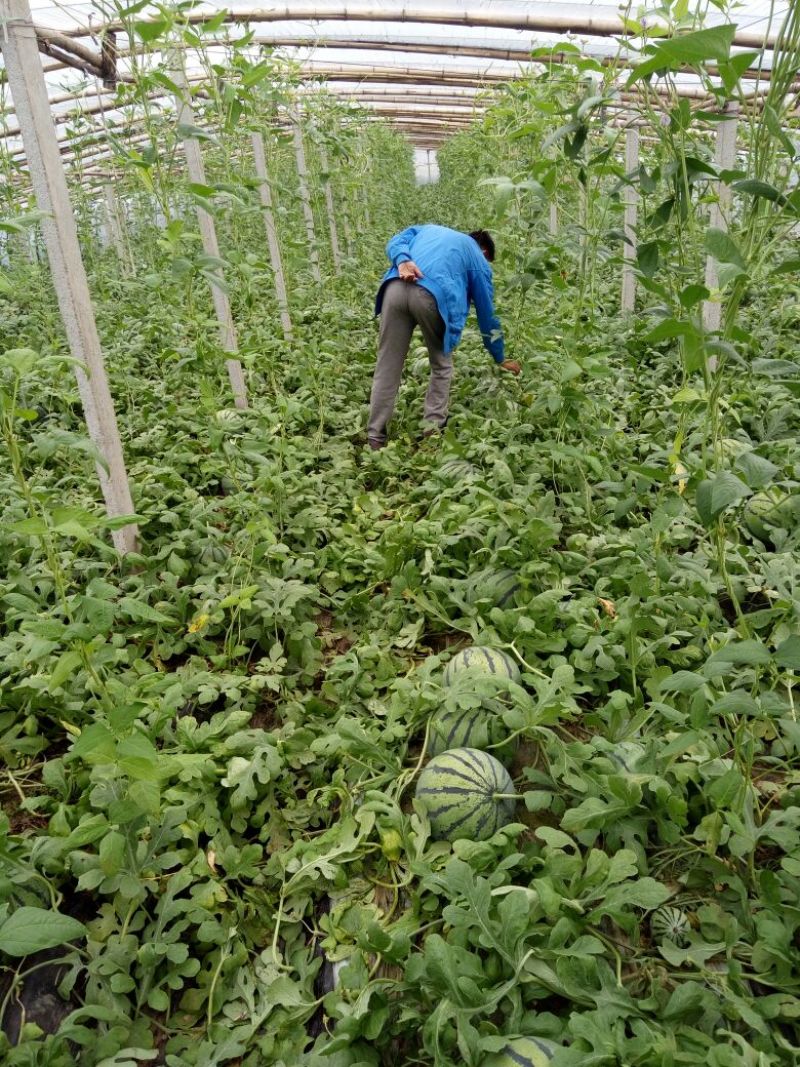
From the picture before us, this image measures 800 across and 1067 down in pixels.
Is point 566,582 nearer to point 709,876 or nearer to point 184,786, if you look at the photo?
point 709,876

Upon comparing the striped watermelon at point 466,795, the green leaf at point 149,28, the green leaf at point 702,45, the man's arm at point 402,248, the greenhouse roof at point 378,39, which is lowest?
the striped watermelon at point 466,795

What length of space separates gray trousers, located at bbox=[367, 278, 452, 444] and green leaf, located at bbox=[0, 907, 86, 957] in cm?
367

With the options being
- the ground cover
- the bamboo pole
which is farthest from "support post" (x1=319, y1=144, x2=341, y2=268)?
the ground cover

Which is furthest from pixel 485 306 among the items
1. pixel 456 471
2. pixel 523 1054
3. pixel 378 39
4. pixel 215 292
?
pixel 378 39

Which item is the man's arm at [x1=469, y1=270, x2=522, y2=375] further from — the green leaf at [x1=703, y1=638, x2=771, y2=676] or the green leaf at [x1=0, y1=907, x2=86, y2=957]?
the green leaf at [x1=0, y1=907, x2=86, y2=957]

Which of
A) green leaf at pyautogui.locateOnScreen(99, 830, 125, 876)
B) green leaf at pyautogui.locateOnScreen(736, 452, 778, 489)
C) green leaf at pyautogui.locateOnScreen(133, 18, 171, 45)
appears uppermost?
green leaf at pyautogui.locateOnScreen(133, 18, 171, 45)

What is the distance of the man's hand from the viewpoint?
4570 mm

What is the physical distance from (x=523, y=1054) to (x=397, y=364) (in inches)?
160

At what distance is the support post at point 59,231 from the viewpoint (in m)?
2.65

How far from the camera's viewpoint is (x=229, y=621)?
2.94m

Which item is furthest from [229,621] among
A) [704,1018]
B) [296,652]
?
[704,1018]

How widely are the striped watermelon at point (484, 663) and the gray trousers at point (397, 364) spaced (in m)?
2.54

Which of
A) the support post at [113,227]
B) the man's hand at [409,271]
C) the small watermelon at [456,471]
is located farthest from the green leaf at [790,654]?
the support post at [113,227]

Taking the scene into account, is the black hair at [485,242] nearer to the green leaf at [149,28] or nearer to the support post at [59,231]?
the green leaf at [149,28]
